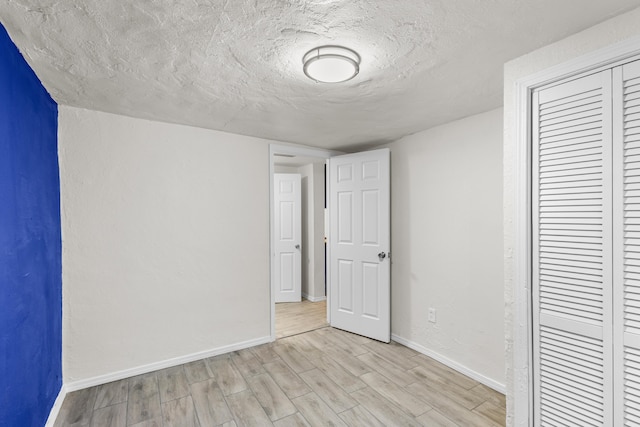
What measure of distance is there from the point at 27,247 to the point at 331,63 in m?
1.86

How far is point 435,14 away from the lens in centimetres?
124

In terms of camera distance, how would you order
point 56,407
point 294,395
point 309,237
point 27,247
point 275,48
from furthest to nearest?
1. point 309,237
2. point 294,395
3. point 56,407
4. point 27,247
5. point 275,48

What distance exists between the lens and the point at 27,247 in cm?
160

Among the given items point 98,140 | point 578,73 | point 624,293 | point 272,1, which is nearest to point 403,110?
point 578,73

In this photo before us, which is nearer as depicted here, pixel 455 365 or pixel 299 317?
pixel 455 365

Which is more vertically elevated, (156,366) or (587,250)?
(587,250)

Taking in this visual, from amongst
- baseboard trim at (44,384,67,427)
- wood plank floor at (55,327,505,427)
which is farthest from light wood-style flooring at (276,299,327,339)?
baseboard trim at (44,384,67,427)

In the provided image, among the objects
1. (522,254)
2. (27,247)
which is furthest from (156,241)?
(522,254)

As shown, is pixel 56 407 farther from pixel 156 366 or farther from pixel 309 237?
pixel 309 237

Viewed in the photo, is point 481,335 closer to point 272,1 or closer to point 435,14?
point 435,14

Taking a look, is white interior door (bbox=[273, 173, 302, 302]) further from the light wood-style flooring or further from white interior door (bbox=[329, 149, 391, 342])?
white interior door (bbox=[329, 149, 391, 342])

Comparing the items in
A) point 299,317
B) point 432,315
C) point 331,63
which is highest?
point 331,63

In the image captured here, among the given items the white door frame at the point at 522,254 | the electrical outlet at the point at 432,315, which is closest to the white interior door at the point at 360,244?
the electrical outlet at the point at 432,315

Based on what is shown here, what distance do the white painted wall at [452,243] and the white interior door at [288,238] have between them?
1832 mm
